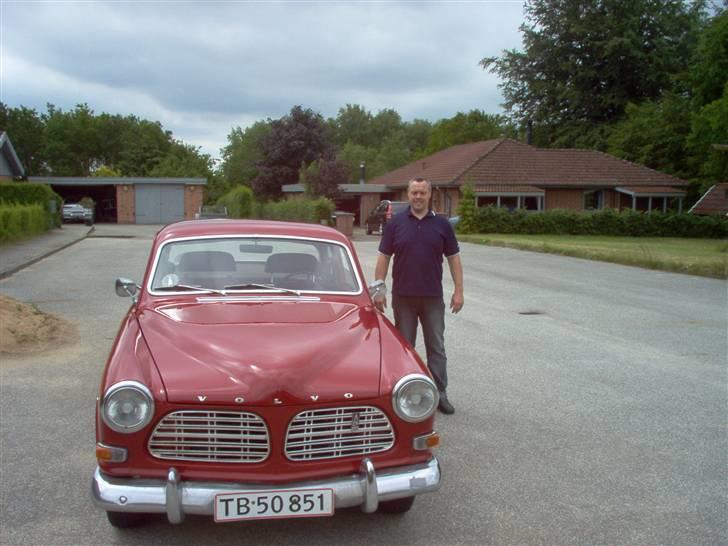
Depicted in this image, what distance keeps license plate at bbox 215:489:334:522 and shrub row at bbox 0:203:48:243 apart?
23331 mm

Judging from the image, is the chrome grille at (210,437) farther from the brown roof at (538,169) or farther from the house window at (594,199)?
the house window at (594,199)

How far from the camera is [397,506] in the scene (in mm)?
Result: 3936

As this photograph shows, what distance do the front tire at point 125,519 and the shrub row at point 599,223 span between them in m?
31.6

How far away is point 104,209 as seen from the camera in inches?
2240

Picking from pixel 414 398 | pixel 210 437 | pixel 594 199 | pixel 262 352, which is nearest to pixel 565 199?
pixel 594 199

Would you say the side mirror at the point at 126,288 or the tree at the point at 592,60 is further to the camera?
the tree at the point at 592,60

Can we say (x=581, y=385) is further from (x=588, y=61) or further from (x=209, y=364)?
(x=588, y=61)

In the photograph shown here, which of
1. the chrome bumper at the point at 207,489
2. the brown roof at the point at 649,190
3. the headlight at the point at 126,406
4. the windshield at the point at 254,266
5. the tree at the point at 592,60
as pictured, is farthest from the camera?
the tree at the point at 592,60

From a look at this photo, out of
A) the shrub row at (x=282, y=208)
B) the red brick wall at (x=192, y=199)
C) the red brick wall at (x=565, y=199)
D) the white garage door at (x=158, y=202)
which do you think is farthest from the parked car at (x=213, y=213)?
the red brick wall at (x=565, y=199)

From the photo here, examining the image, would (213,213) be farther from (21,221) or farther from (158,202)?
(158,202)

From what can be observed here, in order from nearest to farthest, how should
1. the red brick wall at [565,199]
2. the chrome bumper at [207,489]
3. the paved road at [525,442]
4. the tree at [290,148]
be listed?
the chrome bumper at [207,489] < the paved road at [525,442] < the red brick wall at [565,199] < the tree at [290,148]

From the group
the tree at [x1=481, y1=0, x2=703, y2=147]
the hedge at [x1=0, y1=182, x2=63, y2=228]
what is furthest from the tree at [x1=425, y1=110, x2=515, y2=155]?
the hedge at [x1=0, y1=182, x2=63, y2=228]

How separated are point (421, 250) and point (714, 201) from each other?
136 ft

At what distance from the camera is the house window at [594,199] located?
43.2 metres
